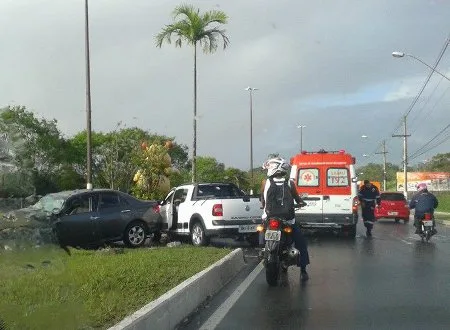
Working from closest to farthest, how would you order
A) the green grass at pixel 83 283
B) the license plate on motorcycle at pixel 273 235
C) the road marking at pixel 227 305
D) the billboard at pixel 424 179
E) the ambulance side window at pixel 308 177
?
the green grass at pixel 83 283 → the road marking at pixel 227 305 → the license plate on motorcycle at pixel 273 235 → the ambulance side window at pixel 308 177 → the billboard at pixel 424 179

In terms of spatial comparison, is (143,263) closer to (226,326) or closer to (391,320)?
(226,326)

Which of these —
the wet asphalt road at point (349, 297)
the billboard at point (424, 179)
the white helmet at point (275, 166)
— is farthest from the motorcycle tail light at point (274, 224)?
the billboard at point (424, 179)

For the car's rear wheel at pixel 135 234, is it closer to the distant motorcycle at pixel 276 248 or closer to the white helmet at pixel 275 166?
the distant motorcycle at pixel 276 248

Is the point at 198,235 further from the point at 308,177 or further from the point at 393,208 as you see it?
the point at 393,208

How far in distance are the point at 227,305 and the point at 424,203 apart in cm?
1104

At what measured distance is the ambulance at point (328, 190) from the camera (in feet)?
65.1

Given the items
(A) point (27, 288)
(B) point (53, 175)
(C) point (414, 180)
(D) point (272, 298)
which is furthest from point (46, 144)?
(C) point (414, 180)

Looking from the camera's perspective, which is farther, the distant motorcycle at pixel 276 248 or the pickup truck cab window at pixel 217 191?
the pickup truck cab window at pixel 217 191

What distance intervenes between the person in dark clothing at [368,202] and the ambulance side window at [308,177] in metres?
1.76

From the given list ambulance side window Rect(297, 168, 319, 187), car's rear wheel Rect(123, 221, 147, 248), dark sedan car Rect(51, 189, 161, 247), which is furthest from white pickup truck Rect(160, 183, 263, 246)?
ambulance side window Rect(297, 168, 319, 187)

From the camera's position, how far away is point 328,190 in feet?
66.1

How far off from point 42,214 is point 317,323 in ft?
15.5

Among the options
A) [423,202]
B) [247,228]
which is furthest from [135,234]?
[423,202]

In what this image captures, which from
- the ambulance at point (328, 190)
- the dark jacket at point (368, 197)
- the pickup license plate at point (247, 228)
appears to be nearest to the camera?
the pickup license plate at point (247, 228)
